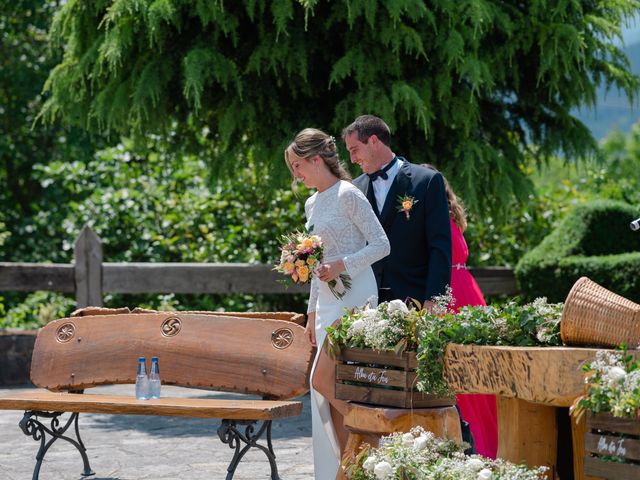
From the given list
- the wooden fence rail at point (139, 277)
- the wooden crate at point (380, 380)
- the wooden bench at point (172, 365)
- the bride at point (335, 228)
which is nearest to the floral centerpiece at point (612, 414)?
the wooden crate at point (380, 380)

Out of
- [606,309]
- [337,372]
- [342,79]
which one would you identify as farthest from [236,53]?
[606,309]

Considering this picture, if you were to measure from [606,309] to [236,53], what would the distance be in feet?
18.0

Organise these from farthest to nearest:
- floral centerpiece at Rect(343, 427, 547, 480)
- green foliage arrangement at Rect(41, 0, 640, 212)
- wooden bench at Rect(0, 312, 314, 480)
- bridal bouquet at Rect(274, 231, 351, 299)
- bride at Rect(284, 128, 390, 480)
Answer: green foliage arrangement at Rect(41, 0, 640, 212), wooden bench at Rect(0, 312, 314, 480), bride at Rect(284, 128, 390, 480), bridal bouquet at Rect(274, 231, 351, 299), floral centerpiece at Rect(343, 427, 547, 480)

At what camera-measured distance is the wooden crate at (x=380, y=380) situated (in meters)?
4.75

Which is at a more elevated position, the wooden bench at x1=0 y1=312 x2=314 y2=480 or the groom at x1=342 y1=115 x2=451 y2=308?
the groom at x1=342 y1=115 x2=451 y2=308

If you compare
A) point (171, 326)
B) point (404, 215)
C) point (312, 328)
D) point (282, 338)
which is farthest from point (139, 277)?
point (404, 215)

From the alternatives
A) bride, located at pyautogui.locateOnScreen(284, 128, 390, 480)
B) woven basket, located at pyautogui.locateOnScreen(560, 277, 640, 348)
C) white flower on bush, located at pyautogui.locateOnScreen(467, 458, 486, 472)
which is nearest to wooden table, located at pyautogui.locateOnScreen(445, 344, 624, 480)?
woven basket, located at pyautogui.locateOnScreen(560, 277, 640, 348)

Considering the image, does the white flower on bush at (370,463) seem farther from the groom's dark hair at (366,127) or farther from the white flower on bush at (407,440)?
the groom's dark hair at (366,127)

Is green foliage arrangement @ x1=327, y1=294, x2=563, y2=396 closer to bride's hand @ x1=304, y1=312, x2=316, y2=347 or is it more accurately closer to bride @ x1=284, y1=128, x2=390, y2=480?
bride @ x1=284, y1=128, x2=390, y2=480

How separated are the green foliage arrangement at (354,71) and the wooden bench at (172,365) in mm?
2349

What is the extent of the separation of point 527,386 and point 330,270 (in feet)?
5.17

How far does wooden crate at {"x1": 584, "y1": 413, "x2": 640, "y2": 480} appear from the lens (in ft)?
11.9

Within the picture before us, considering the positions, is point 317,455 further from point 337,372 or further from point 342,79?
point 342,79

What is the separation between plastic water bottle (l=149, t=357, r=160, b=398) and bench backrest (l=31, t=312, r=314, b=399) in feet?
0.89
